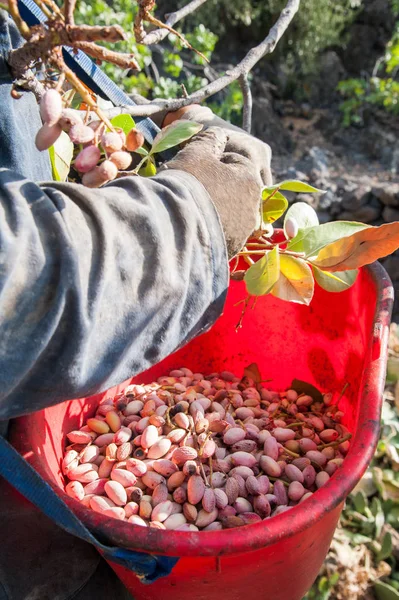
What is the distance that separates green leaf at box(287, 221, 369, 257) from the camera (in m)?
0.83

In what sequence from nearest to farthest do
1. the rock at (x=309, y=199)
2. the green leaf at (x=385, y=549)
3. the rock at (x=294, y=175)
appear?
the green leaf at (x=385, y=549), the rock at (x=309, y=199), the rock at (x=294, y=175)

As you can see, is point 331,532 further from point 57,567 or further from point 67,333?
point 67,333

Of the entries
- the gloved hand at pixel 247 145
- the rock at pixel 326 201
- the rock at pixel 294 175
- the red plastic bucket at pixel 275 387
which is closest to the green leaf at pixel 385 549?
the red plastic bucket at pixel 275 387

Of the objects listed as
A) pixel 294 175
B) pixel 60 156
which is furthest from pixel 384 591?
pixel 294 175

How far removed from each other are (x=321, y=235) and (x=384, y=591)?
93 centimetres

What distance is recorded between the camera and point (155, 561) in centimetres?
65

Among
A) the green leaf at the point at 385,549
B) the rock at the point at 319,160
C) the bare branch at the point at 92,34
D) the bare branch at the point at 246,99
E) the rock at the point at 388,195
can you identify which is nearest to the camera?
the bare branch at the point at 92,34

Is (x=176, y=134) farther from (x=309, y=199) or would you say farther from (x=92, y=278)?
(x=309, y=199)

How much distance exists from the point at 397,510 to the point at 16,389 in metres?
1.32

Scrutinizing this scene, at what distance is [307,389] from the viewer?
1.15m

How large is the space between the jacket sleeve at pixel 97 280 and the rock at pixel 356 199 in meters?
2.79

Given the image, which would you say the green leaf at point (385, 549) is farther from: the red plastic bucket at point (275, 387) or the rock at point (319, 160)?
the rock at point (319, 160)

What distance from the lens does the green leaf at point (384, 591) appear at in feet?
4.31

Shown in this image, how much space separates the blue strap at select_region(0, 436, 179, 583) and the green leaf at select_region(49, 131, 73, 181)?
0.37m
